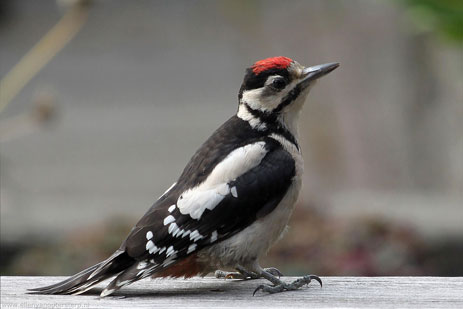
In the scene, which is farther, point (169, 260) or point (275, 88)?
point (275, 88)

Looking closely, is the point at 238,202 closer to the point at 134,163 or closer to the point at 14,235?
the point at 14,235

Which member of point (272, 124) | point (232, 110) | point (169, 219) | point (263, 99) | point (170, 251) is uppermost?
point (232, 110)

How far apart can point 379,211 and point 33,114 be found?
3.37 m

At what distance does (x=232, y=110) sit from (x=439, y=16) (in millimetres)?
7383

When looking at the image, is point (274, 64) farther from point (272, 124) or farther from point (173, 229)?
point (173, 229)

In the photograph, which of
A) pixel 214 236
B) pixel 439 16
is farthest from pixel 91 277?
pixel 439 16

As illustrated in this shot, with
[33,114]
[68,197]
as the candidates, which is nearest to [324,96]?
[68,197]

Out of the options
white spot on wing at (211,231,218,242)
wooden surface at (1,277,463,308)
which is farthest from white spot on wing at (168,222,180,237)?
wooden surface at (1,277,463,308)

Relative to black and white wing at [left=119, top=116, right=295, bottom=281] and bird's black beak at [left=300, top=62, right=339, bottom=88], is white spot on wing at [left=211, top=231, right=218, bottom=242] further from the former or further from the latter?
bird's black beak at [left=300, top=62, right=339, bottom=88]

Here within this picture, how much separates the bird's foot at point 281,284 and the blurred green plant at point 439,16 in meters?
2.75

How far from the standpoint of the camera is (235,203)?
3.35 metres

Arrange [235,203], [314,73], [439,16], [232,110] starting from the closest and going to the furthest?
[235,203] → [314,73] → [439,16] → [232,110]

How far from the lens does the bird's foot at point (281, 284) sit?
132 inches

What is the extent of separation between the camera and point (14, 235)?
6730 mm
